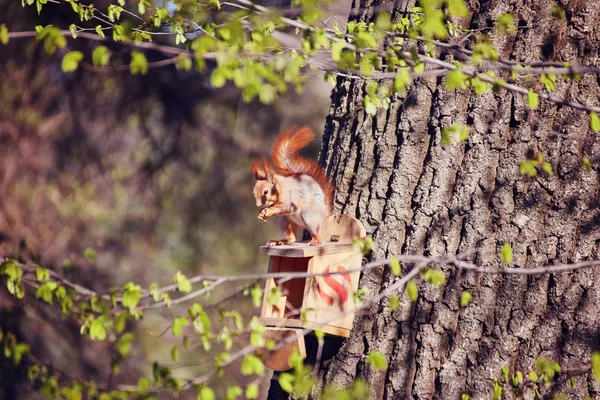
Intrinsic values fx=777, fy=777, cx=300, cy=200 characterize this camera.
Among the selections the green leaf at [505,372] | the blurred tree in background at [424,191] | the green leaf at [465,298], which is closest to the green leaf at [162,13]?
the blurred tree in background at [424,191]

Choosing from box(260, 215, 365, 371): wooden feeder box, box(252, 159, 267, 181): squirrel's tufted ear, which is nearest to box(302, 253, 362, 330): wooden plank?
box(260, 215, 365, 371): wooden feeder box

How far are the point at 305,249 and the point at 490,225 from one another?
496 mm

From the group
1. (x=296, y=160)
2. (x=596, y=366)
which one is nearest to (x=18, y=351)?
(x=296, y=160)

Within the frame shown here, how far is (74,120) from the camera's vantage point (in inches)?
231

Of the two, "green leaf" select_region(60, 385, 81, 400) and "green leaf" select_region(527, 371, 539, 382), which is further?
"green leaf" select_region(527, 371, 539, 382)

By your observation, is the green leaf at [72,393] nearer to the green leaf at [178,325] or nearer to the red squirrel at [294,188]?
the green leaf at [178,325]

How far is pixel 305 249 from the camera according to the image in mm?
2115

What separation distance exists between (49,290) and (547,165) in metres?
1.21

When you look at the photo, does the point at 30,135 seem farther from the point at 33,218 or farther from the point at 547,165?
the point at 547,165

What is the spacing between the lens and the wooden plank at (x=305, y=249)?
2.12m

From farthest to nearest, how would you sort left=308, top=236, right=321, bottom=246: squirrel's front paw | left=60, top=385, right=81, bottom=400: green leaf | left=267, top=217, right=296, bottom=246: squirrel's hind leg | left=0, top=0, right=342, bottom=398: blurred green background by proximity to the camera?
left=0, top=0, right=342, bottom=398: blurred green background → left=267, top=217, right=296, bottom=246: squirrel's hind leg → left=308, top=236, right=321, bottom=246: squirrel's front paw → left=60, top=385, right=81, bottom=400: green leaf

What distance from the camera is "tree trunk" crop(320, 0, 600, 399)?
1.98 m

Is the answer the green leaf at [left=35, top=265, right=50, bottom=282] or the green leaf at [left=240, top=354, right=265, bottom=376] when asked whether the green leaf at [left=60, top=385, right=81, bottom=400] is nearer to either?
the green leaf at [left=35, top=265, right=50, bottom=282]

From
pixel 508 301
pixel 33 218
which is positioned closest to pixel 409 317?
pixel 508 301
